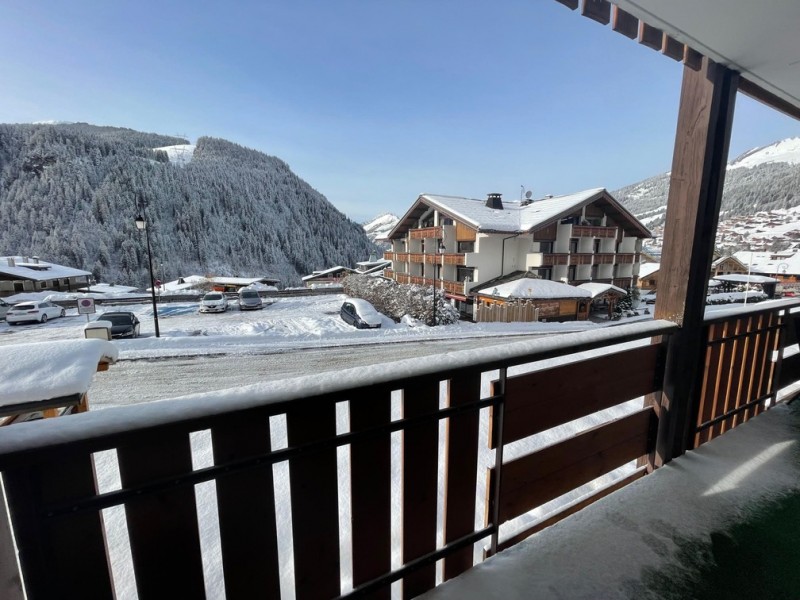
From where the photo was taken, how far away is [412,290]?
16.8 meters

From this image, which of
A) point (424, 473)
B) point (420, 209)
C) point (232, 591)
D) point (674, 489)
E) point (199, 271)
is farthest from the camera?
point (199, 271)

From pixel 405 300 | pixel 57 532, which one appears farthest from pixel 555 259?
pixel 57 532

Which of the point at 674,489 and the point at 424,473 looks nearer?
the point at 424,473

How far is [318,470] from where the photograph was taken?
121 cm

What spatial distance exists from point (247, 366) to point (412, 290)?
29.6 feet

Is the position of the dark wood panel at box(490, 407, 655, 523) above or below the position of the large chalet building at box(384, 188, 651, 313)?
below

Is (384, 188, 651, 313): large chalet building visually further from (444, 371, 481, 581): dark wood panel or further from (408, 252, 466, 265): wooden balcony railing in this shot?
(444, 371, 481, 581): dark wood panel

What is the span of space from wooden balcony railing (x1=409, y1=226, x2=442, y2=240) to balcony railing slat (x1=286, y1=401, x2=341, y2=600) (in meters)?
20.1

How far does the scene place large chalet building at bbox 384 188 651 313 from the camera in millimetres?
18562

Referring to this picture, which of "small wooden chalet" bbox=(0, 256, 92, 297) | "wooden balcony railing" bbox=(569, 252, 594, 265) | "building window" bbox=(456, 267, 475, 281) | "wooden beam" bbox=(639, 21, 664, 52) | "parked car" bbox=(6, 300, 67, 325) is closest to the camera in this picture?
"wooden beam" bbox=(639, 21, 664, 52)

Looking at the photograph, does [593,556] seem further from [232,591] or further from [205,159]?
[205,159]

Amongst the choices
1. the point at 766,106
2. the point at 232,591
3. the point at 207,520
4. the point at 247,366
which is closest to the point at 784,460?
the point at 766,106

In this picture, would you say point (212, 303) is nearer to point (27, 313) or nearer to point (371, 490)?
point (27, 313)

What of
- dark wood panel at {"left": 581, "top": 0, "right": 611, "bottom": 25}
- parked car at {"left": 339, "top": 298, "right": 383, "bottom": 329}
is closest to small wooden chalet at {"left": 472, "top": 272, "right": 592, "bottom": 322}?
parked car at {"left": 339, "top": 298, "right": 383, "bottom": 329}
